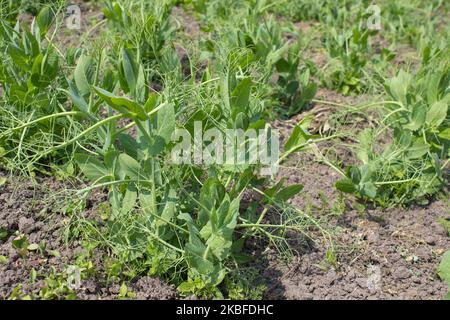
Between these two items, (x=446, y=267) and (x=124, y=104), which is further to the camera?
(x=446, y=267)

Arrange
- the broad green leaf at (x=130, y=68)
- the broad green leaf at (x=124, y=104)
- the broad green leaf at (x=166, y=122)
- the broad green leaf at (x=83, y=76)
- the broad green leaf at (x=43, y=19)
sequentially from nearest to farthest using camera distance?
the broad green leaf at (x=124, y=104) → the broad green leaf at (x=166, y=122) → the broad green leaf at (x=130, y=68) → the broad green leaf at (x=83, y=76) → the broad green leaf at (x=43, y=19)

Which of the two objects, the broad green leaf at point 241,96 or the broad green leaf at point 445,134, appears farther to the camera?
the broad green leaf at point 445,134

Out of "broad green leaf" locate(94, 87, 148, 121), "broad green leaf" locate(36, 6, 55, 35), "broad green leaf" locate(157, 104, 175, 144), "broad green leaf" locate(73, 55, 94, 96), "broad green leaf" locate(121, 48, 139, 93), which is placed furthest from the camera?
"broad green leaf" locate(36, 6, 55, 35)

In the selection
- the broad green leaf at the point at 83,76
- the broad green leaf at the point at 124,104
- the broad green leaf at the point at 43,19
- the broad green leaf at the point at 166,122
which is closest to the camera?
the broad green leaf at the point at 124,104

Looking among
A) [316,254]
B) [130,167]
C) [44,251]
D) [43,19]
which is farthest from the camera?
[43,19]

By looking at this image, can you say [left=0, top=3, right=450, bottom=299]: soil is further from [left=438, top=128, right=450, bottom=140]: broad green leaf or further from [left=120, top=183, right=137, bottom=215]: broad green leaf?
[left=438, top=128, right=450, bottom=140]: broad green leaf

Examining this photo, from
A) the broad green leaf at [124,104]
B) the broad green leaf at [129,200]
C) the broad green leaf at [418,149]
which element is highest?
the broad green leaf at [124,104]

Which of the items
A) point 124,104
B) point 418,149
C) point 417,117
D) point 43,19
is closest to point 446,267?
point 418,149

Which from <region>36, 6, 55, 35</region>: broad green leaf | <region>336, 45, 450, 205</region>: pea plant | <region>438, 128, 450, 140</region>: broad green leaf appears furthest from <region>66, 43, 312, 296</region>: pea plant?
<region>438, 128, 450, 140</region>: broad green leaf

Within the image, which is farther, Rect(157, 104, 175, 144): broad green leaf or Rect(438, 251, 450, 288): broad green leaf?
Rect(438, 251, 450, 288): broad green leaf

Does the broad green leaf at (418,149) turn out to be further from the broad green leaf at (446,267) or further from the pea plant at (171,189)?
the pea plant at (171,189)

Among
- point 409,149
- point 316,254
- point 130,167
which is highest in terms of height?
point 130,167

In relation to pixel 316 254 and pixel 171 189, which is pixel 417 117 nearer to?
pixel 316 254

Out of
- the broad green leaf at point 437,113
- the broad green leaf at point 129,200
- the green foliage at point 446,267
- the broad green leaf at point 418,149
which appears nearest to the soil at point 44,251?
the broad green leaf at point 129,200
